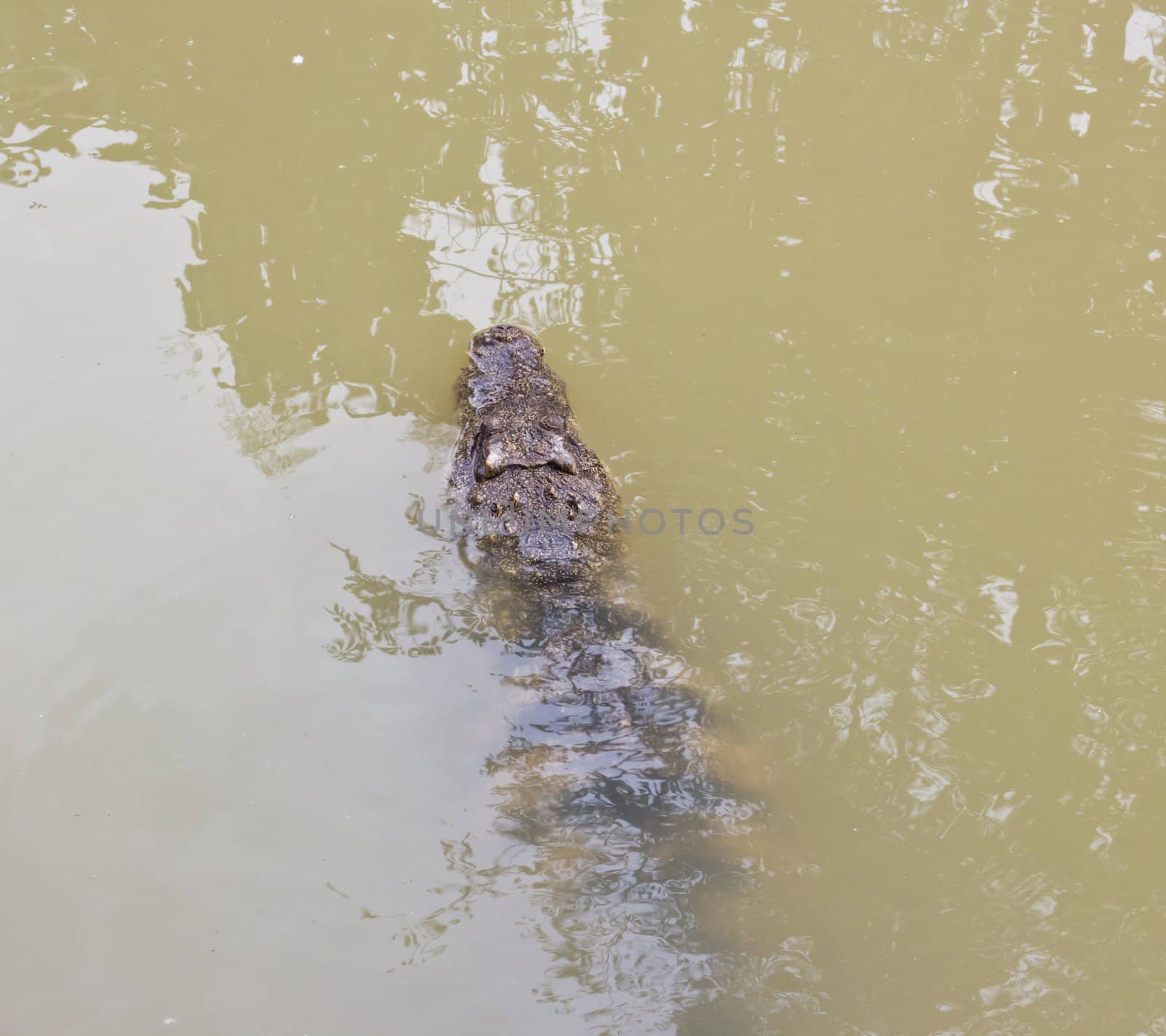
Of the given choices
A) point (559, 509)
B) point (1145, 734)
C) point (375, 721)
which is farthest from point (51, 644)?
point (1145, 734)

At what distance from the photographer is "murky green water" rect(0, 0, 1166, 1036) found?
11.5 ft

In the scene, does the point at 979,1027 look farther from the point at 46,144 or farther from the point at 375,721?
the point at 46,144

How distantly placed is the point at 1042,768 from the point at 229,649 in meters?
3.60

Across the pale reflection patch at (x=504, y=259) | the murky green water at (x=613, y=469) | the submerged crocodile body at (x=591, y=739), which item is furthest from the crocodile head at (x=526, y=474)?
the pale reflection patch at (x=504, y=259)

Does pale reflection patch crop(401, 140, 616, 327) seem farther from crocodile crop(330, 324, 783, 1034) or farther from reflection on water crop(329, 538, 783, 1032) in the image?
reflection on water crop(329, 538, 783, 1032)

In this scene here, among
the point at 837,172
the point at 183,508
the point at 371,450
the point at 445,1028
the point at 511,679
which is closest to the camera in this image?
the point at 445,1028

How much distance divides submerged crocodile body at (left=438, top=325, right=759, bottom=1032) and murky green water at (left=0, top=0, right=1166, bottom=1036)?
47mm

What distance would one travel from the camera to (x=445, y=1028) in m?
3.24

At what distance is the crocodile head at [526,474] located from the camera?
4.85 m

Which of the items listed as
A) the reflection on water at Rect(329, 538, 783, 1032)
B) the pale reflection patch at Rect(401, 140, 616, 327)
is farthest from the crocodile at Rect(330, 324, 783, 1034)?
the pale reflection patch at Rect(401, 140, 616, 327)

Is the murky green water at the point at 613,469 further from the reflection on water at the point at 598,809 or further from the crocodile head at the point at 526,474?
the crocodile head at the point at 526,474

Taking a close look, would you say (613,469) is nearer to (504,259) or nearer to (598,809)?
(504,259)

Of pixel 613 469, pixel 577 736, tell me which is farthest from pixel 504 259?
pixel 577 736

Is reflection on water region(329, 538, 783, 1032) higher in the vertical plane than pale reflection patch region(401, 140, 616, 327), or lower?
lower
